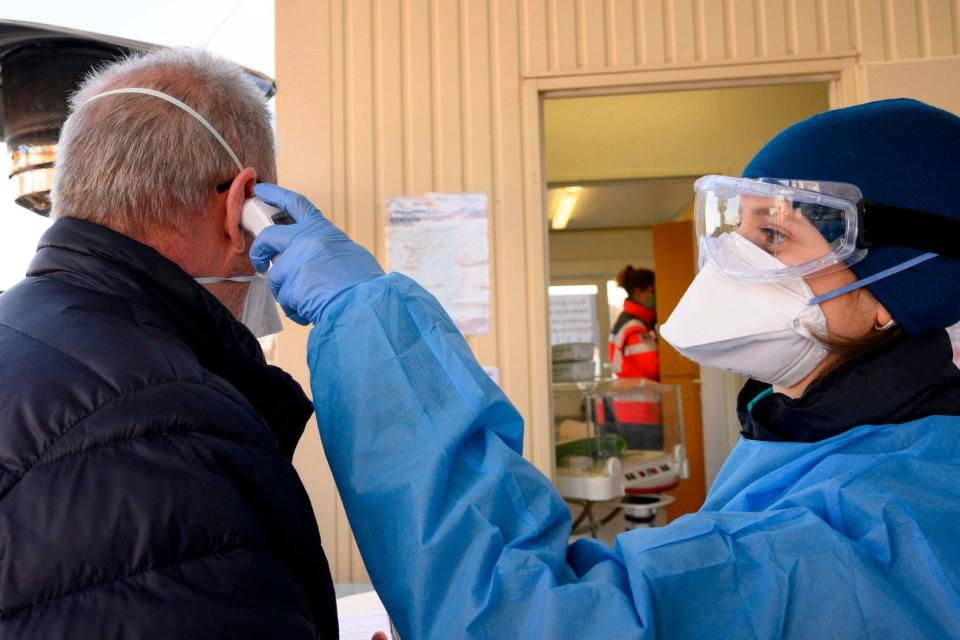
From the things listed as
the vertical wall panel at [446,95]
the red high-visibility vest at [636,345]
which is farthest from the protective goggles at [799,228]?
the red high-visibility vest at [636,345]

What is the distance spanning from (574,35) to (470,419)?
2732 millimetres

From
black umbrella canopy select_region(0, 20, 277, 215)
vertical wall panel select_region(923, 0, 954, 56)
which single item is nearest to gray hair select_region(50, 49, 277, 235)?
black umbrella canopy select_region(0, 20, 277, 215)

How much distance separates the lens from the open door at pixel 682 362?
619 centimetres

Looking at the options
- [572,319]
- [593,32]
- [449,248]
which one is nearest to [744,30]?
[593,32]

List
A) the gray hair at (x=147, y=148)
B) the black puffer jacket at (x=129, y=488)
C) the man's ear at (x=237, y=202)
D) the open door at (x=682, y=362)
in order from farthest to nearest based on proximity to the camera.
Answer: the open door at (x=682, y=362) < the man's ear at (x=237, y=202) < the gray hair at (x=147, y=148) < the black puffer jacket at (x=129, y=488)

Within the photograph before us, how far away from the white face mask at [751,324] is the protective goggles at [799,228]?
2cm

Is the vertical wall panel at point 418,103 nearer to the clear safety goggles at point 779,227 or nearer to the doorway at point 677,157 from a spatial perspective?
the clear safety goggles at point 779,227

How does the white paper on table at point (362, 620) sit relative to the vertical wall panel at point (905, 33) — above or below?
below

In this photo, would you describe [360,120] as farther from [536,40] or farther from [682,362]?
[682,362]

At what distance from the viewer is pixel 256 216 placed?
1185mm

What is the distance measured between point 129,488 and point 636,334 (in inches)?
226

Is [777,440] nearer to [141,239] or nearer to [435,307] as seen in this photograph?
[435,307]

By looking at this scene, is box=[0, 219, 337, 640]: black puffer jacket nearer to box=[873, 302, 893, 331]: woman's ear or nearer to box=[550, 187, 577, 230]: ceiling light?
box=[873, 302, 893, 331]: woman's ear

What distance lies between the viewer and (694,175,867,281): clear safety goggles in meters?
1.15
